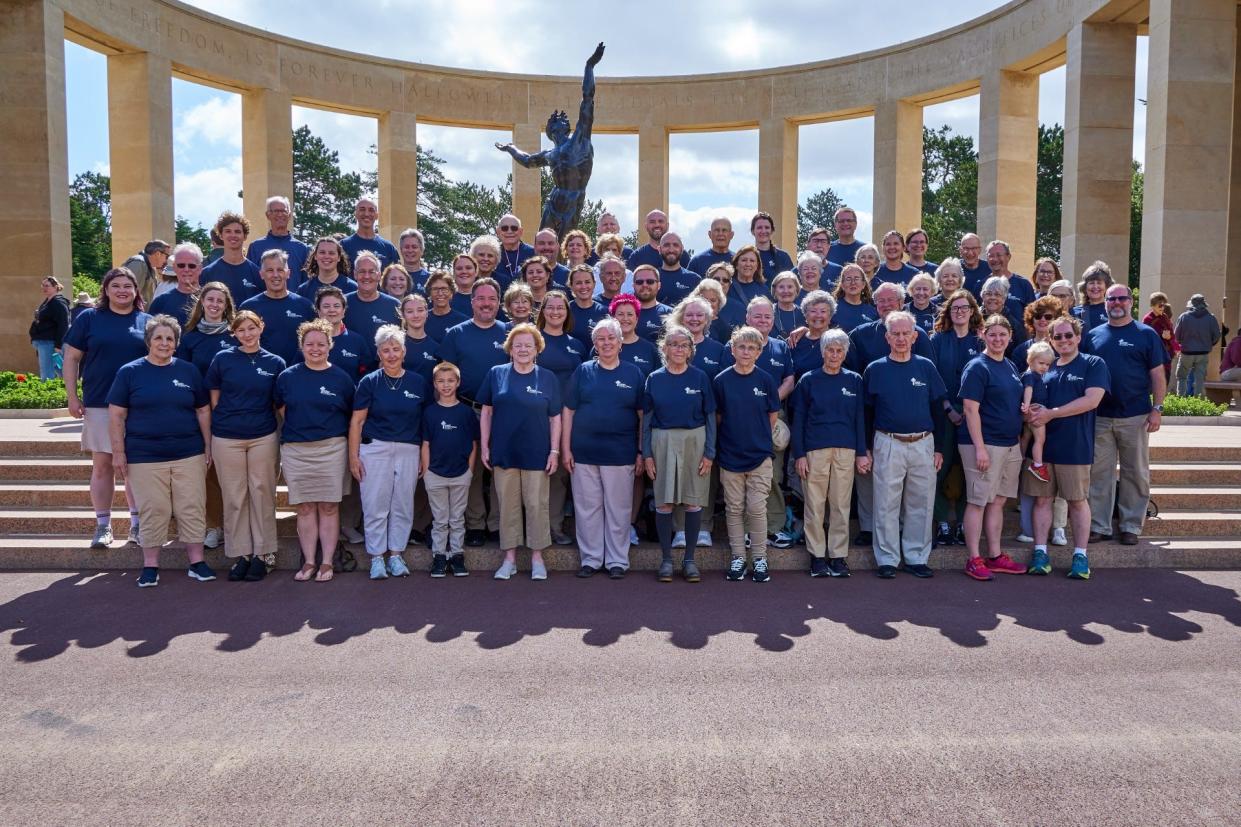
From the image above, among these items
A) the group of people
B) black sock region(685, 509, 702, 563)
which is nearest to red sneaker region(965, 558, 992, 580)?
the group of people

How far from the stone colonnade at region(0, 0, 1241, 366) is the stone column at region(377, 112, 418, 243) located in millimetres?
49

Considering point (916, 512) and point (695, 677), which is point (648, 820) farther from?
point (916, 512)

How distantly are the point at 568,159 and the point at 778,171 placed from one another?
426 inches

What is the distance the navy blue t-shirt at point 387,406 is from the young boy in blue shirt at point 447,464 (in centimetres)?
14

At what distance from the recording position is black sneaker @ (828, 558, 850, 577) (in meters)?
6.56

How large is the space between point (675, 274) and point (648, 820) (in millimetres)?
5923

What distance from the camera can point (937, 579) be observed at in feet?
21.3

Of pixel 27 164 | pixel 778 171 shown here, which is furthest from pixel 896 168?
pixel 27 164

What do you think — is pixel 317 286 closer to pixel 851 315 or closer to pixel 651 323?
pixel 651 323

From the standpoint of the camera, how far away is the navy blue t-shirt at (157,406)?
6152 mm

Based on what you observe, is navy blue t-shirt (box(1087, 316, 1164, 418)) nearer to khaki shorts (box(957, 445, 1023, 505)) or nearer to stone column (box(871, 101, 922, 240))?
khaki shorts (box(957, 445, 1023, 505))

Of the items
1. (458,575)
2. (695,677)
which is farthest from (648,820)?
(458,575)

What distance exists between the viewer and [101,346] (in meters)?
6.59

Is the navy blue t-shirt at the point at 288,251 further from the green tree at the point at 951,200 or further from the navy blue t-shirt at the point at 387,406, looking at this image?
the green tree at the point at 951,200
